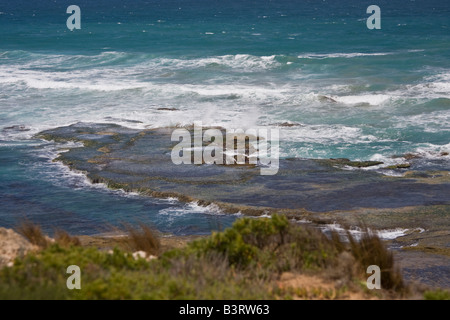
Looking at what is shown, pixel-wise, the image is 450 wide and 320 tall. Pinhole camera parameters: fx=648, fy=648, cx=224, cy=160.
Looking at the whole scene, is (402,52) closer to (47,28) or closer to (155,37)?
(155,37)

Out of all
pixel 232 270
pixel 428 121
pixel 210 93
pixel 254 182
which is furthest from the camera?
pixel 210 93

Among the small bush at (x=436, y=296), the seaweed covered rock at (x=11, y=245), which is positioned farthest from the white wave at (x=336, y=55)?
the small bush at (x=436, y=296)

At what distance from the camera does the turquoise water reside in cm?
1819

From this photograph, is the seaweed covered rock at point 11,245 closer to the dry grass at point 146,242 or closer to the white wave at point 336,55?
the dry grass at point 146,242

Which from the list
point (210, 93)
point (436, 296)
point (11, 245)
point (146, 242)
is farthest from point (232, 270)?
point (210, 93)

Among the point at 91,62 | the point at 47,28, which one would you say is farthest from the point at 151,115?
the point at 47,28

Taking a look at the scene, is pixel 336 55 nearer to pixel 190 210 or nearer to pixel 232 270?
pixel 190 210

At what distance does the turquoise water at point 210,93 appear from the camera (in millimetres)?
18188

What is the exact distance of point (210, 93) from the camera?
3462 centimetres

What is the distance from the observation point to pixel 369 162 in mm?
21031

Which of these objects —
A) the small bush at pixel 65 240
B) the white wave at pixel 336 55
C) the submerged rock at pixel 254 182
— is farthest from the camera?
the white wave at pixel 336 55

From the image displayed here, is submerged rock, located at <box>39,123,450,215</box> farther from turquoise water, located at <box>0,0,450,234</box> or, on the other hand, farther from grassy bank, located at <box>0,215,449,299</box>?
grassy bank, located at <box>0,215,449,299</box>

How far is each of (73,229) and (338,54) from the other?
3570 cm

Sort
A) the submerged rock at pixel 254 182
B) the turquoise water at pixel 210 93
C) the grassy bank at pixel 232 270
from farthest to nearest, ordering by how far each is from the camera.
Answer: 1. the turquoise water at pixel 210 93
2. the submerged rock at pixel 254 182
3. the grassy bank at pixel 232 270
